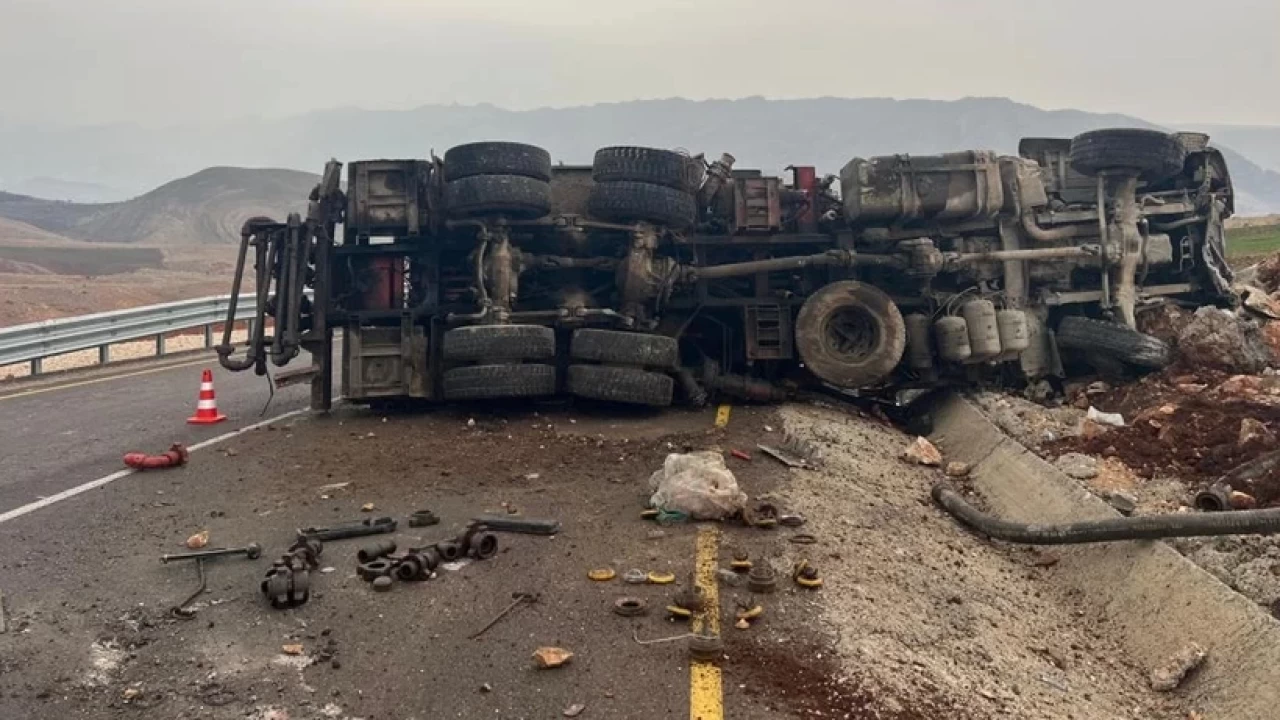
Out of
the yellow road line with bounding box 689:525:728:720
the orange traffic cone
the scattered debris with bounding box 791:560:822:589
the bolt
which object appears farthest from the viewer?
the orange traffic cone

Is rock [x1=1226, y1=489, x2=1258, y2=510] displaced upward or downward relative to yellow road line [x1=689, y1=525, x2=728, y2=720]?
upward

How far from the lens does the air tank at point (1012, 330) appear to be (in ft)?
29.8

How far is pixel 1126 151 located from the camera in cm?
945

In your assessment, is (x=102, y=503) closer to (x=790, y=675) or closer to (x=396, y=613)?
(x=396, y=613)

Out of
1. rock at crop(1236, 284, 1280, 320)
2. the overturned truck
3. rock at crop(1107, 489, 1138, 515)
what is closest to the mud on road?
rock at crop(1107, 489, 1138, 515)

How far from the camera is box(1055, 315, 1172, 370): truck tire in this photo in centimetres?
898

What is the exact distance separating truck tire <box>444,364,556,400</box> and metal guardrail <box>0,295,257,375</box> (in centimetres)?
704

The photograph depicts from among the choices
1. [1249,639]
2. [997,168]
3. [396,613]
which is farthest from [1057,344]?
[396,613]

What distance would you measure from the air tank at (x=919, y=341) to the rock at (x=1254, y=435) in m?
2.98

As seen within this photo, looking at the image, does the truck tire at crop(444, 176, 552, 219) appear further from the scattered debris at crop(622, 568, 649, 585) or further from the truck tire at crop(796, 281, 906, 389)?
the scattered debris at crop(622, 568, 649, 585)

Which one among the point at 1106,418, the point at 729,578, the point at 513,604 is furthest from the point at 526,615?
the point at 1106,418

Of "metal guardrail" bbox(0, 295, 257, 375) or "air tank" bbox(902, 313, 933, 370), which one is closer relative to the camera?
"air tank" bbox(902, 313, 933, 370)

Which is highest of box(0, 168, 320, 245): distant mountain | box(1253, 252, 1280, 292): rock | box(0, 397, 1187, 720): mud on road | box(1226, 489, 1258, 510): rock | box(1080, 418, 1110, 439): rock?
box(0, 168, 320, 245): distant mountain

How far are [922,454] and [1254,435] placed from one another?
2.36 meters
